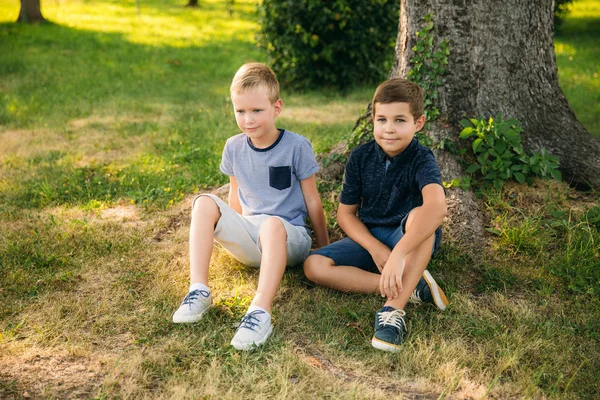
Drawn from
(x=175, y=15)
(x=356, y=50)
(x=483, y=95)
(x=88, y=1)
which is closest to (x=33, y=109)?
(x=356, y=50)

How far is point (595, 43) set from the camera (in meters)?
12.1

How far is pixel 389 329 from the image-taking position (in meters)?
2.70

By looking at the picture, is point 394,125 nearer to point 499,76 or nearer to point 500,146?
point 500,146

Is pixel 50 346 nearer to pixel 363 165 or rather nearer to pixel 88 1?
pixel 363 165

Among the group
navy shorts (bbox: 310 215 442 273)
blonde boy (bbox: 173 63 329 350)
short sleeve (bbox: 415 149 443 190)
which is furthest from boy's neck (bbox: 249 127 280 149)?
short sleeve (bbox: 415 149 443 190)

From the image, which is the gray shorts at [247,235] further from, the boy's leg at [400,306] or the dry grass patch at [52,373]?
the dry grass patch at [52,373]

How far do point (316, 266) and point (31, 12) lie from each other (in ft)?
43.4

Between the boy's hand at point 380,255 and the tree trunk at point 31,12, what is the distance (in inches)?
520

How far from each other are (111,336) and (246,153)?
129cm

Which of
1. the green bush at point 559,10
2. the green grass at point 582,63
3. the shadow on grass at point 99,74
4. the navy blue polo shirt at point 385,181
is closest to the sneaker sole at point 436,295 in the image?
the navy blue polo shirt at point 385,181

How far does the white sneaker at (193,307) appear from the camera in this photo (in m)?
2.84

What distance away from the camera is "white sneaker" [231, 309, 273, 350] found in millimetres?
2633

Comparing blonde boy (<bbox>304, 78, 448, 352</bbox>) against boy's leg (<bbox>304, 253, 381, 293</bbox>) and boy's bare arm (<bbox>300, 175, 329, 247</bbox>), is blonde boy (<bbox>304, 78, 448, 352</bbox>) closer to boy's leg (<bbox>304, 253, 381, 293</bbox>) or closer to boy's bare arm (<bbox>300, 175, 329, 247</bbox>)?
boy's leg (<bbox>304, 253, 381, 293</bbox>)

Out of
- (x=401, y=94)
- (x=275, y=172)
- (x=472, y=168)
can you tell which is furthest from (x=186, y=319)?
(x=472, y=168)
